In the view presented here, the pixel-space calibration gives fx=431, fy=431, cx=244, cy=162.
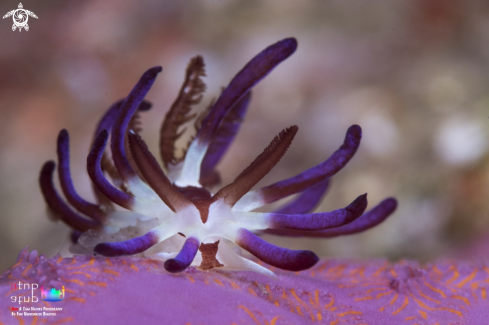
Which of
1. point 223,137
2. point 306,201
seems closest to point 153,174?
point 223,137

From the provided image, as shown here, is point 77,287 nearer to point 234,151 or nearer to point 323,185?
point 323,185

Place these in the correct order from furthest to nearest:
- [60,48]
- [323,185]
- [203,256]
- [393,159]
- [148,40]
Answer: [393,159], [148,40], [60,48], [323,185], [203,256]

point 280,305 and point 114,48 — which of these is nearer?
point 280,305

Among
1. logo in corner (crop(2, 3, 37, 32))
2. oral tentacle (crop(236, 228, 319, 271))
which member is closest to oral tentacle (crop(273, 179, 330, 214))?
oral tentacle (crop(236, 228, 319, 271))

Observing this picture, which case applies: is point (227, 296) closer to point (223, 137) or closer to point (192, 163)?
point (192, 163)

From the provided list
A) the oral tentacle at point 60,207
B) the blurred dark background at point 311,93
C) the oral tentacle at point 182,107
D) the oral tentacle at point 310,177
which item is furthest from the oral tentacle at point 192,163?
the blurred dark background at point 311,93

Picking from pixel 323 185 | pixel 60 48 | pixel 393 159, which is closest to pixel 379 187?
pixel 393 159

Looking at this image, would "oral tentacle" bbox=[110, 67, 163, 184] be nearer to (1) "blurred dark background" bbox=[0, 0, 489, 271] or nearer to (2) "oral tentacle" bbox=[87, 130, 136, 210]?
(2) "oral tentacle" bbox=[87, 130, 136, 210]
